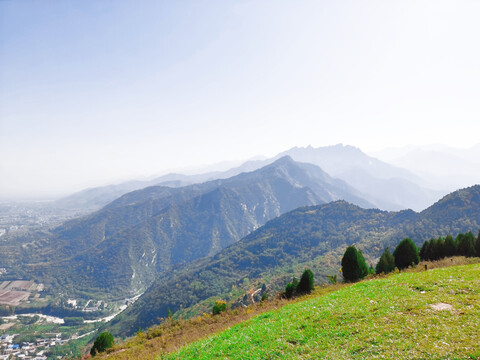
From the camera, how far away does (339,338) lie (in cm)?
1216

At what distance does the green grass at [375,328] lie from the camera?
33.9 ft

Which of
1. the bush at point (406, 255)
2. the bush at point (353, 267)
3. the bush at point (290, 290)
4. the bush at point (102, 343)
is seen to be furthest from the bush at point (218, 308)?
the bush at point (406, 255)

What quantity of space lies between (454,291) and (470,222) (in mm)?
202110

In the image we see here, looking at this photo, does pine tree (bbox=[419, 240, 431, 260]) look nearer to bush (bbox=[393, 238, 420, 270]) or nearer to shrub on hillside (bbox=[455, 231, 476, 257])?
shrub on hillside (bbox=[455, 231, 476, 257])

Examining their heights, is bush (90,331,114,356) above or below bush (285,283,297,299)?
below

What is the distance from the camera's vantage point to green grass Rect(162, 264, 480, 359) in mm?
10328

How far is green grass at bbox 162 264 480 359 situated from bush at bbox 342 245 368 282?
489 inches

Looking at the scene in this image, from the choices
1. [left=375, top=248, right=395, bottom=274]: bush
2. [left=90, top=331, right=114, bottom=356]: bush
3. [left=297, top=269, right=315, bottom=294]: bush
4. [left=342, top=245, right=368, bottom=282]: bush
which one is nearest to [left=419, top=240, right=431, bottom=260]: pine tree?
[left=375, top=248, right=395, bottom=274]: bush

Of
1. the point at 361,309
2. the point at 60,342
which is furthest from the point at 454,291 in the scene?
the point at 60,342

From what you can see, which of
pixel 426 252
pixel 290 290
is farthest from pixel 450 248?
pixel 290 290

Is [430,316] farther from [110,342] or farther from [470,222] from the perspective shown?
[470,222]

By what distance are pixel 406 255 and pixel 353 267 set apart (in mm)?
10117

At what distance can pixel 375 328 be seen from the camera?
12141 mm

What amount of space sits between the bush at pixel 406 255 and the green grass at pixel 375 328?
17626mm
